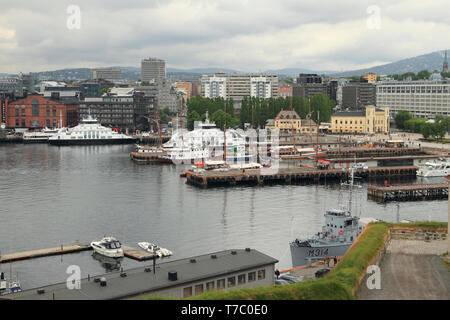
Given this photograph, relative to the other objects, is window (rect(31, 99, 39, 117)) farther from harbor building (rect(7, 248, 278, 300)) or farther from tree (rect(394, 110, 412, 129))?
harbor building (rect(7, 248, 278, 300))

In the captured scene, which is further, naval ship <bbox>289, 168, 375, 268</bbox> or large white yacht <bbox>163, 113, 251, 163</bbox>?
large white yacht <bbox>163, 113, 251, 163</bbox>

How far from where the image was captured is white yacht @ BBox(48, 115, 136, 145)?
83.3 m

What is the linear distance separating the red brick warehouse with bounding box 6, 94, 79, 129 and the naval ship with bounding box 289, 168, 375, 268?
261 ft

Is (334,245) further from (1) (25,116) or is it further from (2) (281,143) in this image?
(1) (25,116)

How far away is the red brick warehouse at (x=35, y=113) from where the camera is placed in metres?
96.6

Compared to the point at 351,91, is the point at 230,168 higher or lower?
lower

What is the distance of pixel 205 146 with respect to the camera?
67.8 m

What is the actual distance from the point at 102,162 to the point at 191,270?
46615 mm

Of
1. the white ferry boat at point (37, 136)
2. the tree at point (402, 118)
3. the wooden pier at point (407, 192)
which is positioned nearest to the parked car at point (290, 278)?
the wooden pier at point (407, 192)

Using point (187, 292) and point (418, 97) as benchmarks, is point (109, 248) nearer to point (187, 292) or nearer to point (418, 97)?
point (187, 292)

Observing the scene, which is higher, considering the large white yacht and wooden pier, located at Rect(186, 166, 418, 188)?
the large white yacht

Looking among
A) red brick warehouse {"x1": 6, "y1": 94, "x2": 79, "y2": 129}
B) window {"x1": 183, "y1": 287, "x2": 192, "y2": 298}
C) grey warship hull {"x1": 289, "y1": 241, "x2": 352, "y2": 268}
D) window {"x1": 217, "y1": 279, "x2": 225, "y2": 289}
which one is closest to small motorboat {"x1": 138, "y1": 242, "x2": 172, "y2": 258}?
grey warship hull {"x1": 289, "y1": 241, "x2": 352, "y2": 268}

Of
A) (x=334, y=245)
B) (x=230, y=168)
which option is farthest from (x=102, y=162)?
(x=334, y=245)

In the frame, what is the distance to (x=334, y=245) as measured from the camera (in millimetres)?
22406
